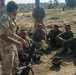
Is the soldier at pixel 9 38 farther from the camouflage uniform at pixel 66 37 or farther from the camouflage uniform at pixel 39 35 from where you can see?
the camouflage uniform at pixel 39 35

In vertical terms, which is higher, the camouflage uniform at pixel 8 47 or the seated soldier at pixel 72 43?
the camouflage uniform at pixel 8 47

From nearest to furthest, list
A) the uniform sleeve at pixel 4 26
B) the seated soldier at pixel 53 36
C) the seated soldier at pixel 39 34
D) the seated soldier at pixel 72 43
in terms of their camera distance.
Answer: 1. the uniform sleeve at pixel 4 26
2. the seated soldier at pixel 72 43
3. the seated soldier at pixel 39 34
4. the seated soldier at pixel 53 36

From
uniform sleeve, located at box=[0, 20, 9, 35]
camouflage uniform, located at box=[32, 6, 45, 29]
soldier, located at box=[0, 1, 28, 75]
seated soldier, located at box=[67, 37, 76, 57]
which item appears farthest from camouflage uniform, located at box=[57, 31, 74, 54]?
uniform sleeve, located at box=[0, 20, 9, 35]

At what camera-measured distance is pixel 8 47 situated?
177 inches

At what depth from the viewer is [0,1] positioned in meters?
9.95

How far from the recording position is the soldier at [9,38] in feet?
13.8

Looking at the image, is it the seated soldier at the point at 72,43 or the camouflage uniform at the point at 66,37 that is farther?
the camouflage uniform at the point at 66,37

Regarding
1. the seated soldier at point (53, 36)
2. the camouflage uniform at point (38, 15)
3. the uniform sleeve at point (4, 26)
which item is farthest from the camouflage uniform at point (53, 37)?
the uniform sleeve at point (4, 26)

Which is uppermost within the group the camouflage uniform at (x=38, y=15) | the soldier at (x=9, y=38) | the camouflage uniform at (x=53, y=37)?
the soldier at (x=9, y=38)

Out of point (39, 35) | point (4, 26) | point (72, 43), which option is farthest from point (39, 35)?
point (4, 26)

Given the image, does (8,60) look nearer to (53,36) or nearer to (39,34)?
(39,34)

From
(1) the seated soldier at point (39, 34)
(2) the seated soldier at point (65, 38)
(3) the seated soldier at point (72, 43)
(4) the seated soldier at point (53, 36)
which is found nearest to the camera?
(3) the seated soldier at point (72, 43)

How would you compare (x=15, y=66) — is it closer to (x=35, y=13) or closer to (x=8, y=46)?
(x=8, y=46)

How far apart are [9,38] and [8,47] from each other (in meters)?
0.37
